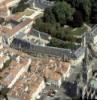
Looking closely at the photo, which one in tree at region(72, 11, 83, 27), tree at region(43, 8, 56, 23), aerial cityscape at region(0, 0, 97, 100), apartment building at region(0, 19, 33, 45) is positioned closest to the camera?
aerial cityscape at region(0, 0, 97, 100)

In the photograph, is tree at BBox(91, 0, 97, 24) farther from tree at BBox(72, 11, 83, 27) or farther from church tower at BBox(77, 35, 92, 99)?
church tower at BBox(77, 35, 92, 99)

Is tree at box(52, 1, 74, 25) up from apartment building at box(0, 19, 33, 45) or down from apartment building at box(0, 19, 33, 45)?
up

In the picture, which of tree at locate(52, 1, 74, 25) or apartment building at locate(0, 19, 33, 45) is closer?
apartment building at locate(0, 19, 33, 45)

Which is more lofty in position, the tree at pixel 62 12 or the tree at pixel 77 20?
the tree at pixel 62 12

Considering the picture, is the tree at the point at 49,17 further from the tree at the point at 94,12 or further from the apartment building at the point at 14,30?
the tree at the point at 94,12

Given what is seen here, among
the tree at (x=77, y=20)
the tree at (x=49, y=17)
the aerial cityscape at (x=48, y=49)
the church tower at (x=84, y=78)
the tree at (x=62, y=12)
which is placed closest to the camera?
the church tower at (x=84, y=78)

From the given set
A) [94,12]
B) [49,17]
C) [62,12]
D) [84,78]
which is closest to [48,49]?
Result: [49,17]

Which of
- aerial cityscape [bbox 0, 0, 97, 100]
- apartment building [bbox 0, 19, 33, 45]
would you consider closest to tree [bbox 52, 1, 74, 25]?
aerial cityscape [bbox 0, 0, 97, 100]

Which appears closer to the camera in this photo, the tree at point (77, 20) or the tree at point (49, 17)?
the tree at point (49, 17)

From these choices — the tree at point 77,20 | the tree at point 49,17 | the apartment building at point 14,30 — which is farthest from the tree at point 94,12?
the apartment building at point 14,30
